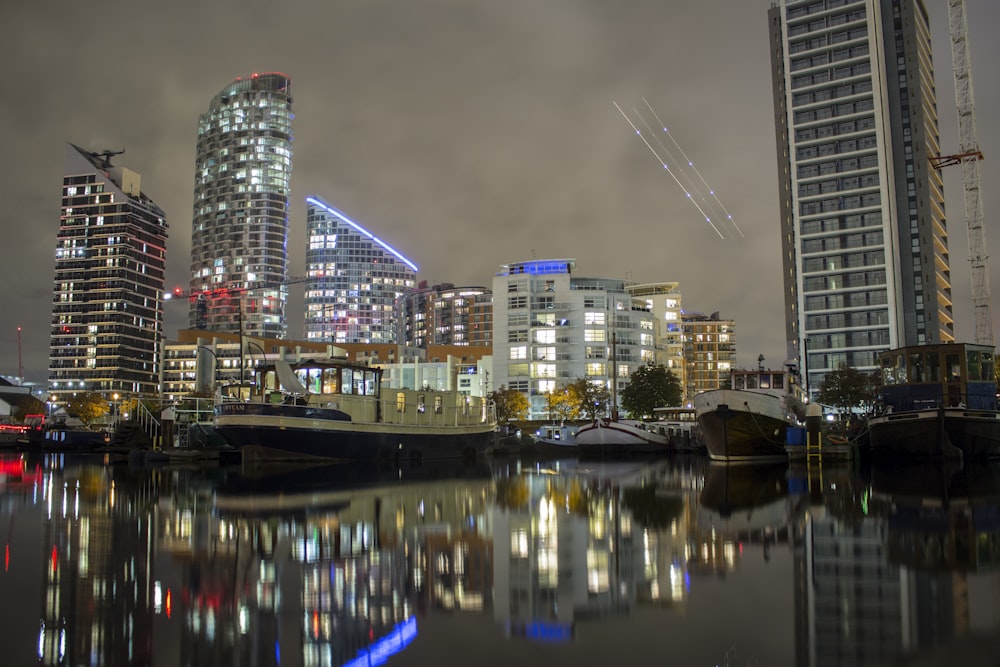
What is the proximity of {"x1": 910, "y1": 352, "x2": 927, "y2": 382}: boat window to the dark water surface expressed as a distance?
21.9 metres

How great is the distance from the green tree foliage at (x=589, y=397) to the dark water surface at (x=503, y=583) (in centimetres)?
6910

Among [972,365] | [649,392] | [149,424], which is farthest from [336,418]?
[649,392]

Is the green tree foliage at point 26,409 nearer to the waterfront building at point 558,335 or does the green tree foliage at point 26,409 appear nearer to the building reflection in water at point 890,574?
the waterfront building at point 558,335

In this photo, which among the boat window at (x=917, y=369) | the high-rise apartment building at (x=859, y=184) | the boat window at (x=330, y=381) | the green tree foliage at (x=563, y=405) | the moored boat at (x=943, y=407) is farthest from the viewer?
the green tree foliage at (x=563, y=405)

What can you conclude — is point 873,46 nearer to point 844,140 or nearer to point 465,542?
point 844,140

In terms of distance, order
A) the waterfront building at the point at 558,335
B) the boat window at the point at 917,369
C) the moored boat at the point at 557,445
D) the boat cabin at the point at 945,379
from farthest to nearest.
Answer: the waterfront building at the point at 558,335 < the moored boat at the point at 557,445 < the boat window at the point at 917,369 < the boat cabin at the point at 945,379

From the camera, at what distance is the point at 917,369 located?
36156mm

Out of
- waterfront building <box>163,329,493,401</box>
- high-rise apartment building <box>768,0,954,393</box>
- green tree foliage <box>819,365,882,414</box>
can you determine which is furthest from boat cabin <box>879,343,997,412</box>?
high-rise apartment building <box>768,0,954,393</box>

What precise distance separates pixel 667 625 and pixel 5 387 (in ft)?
448

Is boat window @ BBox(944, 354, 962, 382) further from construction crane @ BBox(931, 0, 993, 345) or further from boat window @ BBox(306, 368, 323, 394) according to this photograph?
construction crane @ BBox(931, 0, 993, 345)

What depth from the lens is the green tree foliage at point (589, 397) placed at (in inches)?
3386

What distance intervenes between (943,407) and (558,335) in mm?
66795

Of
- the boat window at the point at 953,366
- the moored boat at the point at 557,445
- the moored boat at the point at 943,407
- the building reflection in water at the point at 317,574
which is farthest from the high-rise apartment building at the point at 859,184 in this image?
the building reflection in water at the point at 317,574

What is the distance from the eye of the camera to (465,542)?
11.2 metres
